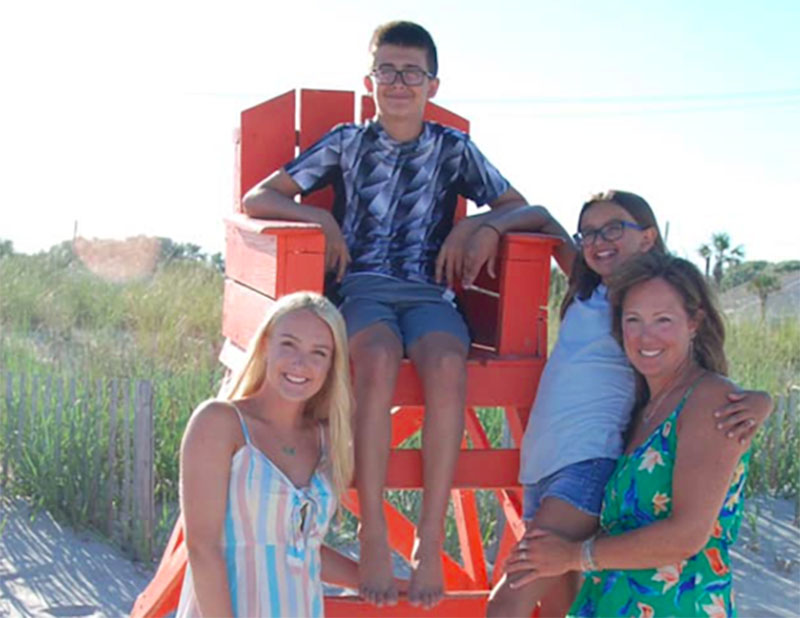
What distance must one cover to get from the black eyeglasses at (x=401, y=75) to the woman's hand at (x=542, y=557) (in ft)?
4.35

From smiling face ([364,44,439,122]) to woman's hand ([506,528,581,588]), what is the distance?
1.28m

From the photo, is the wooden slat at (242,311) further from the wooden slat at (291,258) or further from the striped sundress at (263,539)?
the striped sundress at (263,539)

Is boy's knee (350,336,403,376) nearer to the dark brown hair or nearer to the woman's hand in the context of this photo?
the woman's hand

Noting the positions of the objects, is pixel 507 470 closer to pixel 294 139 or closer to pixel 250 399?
pixel 250 399

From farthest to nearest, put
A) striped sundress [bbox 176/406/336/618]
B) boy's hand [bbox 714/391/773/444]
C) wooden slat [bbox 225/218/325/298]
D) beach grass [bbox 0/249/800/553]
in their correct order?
beach grass [bbox 0/249/800/553] < wooden slat [bbox 225/218/325/298] < striped sundress [bbox 176/406/336/618] < boy's hand [bbox 714/391/773/444]

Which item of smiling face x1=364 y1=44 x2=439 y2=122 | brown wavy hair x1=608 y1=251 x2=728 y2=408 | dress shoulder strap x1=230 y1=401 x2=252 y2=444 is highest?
smiling face x1=364 y1=44 x2=439 y2=122

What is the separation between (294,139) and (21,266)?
849 centimetres

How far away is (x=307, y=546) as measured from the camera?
8.70 feet

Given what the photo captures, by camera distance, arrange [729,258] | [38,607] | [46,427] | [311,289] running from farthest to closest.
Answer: [729,258] → [46,427] → [38,607] → [311,289]

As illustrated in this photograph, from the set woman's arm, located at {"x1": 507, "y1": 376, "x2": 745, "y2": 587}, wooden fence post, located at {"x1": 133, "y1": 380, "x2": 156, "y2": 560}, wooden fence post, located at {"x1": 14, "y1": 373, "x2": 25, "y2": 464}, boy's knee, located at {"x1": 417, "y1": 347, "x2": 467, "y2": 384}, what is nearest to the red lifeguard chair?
boy's knee, located at {"x1": 417, "y1": 347, "x2": 467, "y2": 384}

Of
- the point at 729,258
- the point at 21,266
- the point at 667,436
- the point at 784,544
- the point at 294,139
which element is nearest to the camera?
the point at 667,436

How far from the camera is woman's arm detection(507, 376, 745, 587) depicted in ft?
8.05

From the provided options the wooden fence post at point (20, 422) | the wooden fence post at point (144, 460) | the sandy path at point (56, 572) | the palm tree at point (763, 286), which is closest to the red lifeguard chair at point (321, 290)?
the sandy path at point (56, 572)

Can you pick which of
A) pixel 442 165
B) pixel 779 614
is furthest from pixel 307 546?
pixel 779 614
